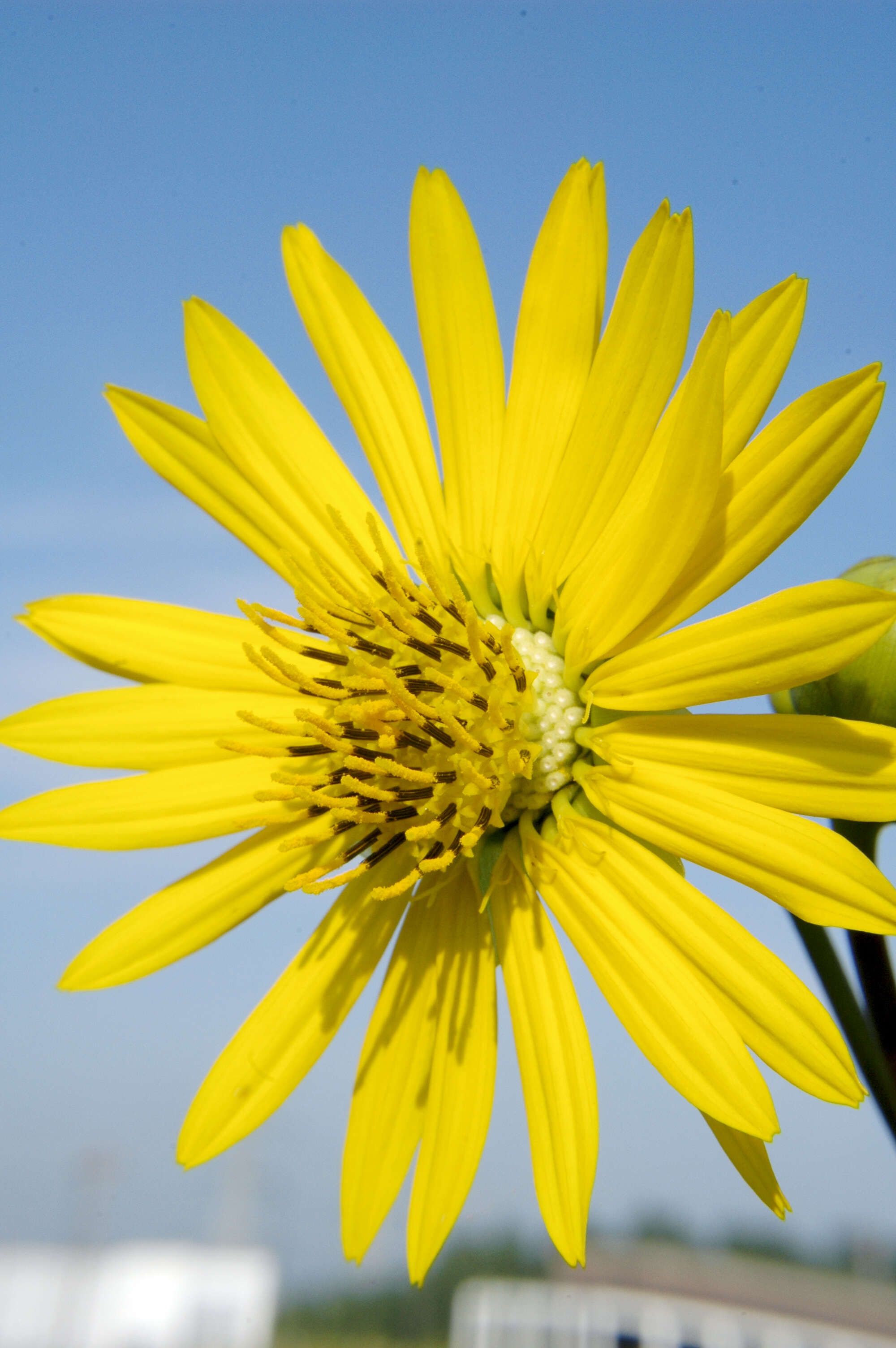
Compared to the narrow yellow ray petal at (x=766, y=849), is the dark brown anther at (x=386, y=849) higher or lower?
higher

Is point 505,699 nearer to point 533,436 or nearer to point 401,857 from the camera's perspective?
point 401,857

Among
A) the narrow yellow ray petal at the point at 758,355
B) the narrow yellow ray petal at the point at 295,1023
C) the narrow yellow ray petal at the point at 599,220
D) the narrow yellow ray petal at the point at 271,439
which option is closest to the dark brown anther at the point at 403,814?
the narrow yellow ray petal at the point at 295,1023

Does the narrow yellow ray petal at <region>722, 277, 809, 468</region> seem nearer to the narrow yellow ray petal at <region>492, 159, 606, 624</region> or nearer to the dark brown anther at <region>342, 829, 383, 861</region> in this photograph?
the narrow yellow ray petal at <region>492, 159, 606, 624</region>

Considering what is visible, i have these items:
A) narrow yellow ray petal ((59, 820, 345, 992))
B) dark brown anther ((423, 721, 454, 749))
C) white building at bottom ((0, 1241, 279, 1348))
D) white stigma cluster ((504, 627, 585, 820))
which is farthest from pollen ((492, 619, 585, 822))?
white building at bottom ((0, 1241, 279, 1348))

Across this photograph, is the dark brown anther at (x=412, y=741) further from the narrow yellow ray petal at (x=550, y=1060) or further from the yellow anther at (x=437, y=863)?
the narrow yellow ray petal at (x=550, y=1060)

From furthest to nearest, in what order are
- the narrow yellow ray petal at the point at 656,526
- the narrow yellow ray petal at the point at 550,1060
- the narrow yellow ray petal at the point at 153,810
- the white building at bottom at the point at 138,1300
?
1. the white building at bottom at the point at 138,1300
2. the narrow yellow ray petal at the point at 153,810
3. the narrow yellow ray petal at the point at 550,1060
4. the narrow yellow ray petal at the point at 656,526

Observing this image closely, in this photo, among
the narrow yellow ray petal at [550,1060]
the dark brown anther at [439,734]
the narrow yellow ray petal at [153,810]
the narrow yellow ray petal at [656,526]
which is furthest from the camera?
the narrow yellow ray petal at [153,810]

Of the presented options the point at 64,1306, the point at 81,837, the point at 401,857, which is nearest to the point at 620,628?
the point at 401,857
